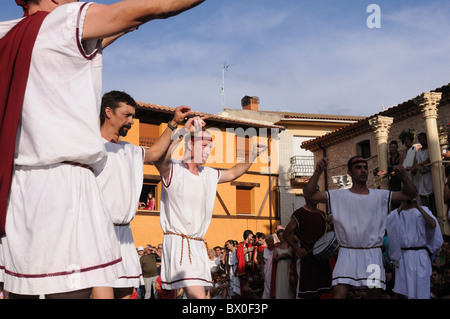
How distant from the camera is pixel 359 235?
6.49 metres

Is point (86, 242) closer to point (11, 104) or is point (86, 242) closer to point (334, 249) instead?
point (11, 104)

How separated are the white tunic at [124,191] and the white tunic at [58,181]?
79.0 inches

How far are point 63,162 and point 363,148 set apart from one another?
28042 millimetres

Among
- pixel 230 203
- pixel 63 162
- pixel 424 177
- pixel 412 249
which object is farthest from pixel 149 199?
pixel 63 162

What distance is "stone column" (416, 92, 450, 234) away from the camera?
16.4m

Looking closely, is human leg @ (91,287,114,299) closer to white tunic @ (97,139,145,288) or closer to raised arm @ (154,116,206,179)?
white tunic @ (97,139,145,288)

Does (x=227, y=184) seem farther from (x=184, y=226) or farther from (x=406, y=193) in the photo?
(x=184, y=226)

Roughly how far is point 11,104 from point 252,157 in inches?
182

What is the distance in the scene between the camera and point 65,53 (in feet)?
7.47

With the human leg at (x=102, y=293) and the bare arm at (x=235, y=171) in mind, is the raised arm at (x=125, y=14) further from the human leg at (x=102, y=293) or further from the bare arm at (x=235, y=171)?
the bare arm at (x=235, y=171)

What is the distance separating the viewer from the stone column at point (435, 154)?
1636 centimetres
